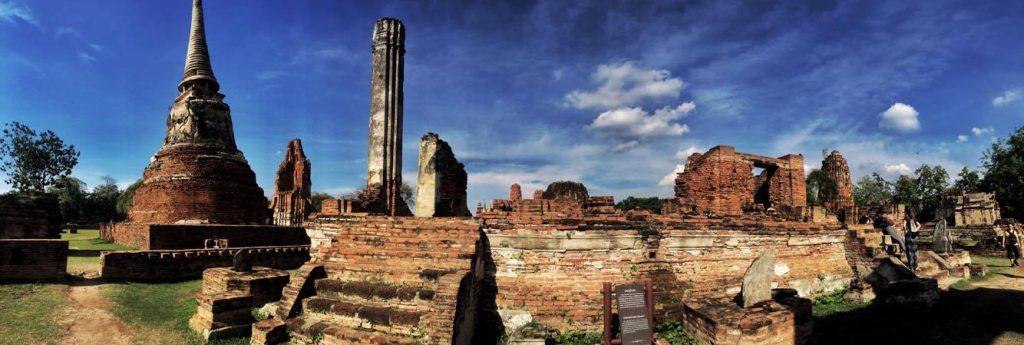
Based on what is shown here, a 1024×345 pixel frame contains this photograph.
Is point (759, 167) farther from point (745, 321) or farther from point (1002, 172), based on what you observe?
point (1002, 172)

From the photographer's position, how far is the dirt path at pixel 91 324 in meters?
6.27

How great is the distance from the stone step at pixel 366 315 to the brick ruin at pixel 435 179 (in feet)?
15.1

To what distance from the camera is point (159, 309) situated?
7934 mm

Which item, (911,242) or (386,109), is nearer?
(911,242)

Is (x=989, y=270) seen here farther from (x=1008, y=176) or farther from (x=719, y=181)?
(x=1008, y=176)

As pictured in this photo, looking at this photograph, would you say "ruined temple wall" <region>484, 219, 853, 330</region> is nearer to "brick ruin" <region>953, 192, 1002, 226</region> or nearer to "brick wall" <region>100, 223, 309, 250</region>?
"brick wall" <region>100, 223, 309, 250</region>

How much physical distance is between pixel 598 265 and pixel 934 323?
5371 millimetres

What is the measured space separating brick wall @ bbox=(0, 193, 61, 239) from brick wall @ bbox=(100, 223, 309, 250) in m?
2.05

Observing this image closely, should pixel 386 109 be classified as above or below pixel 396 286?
above

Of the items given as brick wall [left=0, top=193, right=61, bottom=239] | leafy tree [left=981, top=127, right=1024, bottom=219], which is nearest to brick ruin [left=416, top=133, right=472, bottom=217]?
brick wall [left=0, top=193, right=61, bottom=239]

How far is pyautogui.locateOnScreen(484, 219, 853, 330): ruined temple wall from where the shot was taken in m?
6.91

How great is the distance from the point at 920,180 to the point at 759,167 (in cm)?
4289

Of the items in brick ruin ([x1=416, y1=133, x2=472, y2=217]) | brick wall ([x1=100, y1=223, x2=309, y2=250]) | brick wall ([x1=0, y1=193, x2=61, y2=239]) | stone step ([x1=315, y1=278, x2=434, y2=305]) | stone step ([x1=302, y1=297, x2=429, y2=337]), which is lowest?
stone step ([x1=302, y1=297, x2=429, y2=337])

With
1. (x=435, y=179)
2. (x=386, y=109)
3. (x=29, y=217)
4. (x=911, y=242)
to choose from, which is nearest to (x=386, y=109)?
(x=386, y=109)
